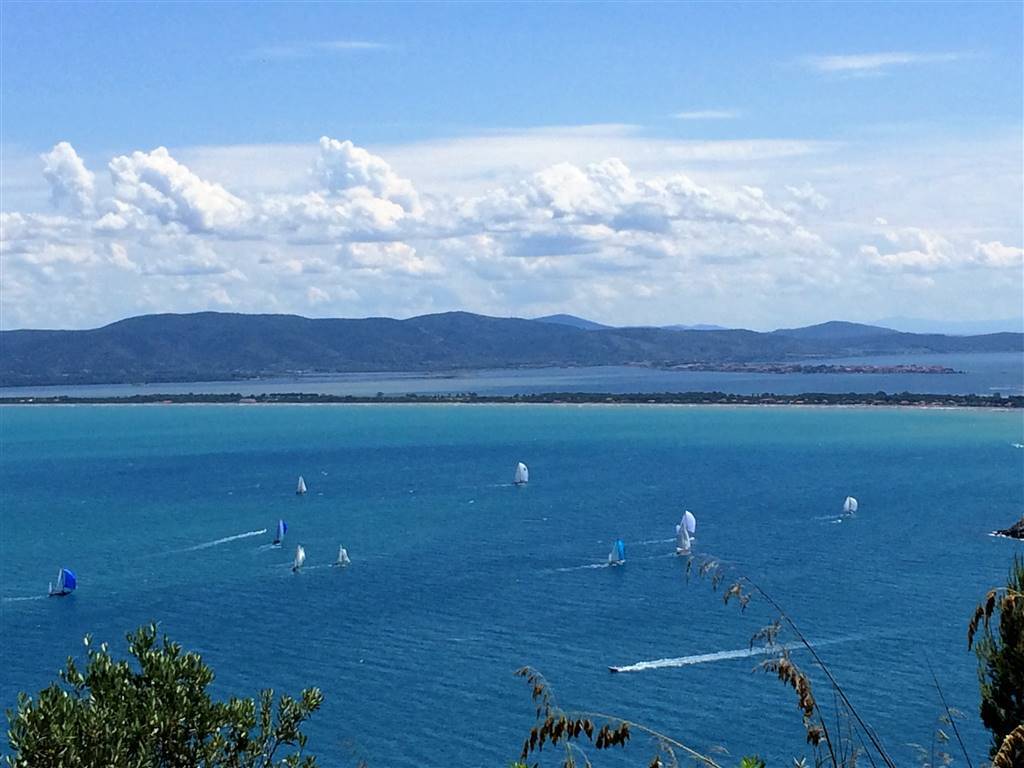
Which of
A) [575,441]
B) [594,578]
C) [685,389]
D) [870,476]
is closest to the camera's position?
[594,578]

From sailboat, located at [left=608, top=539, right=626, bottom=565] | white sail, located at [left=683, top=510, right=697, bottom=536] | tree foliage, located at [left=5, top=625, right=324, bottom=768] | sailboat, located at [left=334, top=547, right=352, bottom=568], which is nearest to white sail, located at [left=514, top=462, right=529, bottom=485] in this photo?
white sail, located at [left=683, top=510, right=697, bottom=536]

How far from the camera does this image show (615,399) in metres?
143

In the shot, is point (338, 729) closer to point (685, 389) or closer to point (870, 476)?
point (870, 476)

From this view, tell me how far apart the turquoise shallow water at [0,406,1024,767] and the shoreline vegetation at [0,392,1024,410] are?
119 feet

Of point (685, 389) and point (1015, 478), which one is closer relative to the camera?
point (1015, 478)

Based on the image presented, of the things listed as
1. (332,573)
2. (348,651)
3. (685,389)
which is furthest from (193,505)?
(685,389)

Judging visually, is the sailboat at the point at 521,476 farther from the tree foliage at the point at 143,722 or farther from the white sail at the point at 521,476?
the tree foliage at the point at 143,722

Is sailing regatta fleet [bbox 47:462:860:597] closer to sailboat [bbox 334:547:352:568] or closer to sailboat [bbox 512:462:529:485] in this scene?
sailboat [bbox 334:547:352:568]

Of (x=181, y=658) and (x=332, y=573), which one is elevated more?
(x=181, y=658)

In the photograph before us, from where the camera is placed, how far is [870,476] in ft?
234

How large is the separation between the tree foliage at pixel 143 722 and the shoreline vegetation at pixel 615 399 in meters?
121

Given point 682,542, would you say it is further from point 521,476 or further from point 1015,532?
point 521,476

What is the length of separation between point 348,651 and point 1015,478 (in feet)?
154

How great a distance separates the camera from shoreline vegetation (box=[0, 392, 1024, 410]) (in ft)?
427
